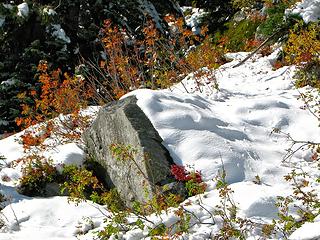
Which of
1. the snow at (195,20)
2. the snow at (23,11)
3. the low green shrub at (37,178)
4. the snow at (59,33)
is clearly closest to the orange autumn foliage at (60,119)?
the low green shrub at (37,178)

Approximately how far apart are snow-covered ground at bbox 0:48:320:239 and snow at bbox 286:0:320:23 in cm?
181

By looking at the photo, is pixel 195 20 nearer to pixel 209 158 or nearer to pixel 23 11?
pixel 23 11

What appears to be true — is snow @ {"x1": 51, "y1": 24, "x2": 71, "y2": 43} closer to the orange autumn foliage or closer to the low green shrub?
the orange autumn foliage

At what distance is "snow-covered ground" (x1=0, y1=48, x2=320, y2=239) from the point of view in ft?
14.1

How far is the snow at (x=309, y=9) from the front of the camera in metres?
7.91

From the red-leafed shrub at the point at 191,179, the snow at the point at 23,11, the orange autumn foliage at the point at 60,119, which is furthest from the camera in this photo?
the snow at the point at 23,11

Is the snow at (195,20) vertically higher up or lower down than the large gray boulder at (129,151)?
higher up

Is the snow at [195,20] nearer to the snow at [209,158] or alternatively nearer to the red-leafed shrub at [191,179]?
the snow at [209,158]

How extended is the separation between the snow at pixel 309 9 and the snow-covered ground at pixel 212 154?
181 centimetres

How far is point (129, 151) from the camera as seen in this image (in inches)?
203

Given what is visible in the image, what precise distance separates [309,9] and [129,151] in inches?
191

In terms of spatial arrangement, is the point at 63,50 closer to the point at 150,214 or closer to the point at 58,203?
the point at 58,203

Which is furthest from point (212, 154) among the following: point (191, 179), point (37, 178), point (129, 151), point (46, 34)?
point (46, 34)

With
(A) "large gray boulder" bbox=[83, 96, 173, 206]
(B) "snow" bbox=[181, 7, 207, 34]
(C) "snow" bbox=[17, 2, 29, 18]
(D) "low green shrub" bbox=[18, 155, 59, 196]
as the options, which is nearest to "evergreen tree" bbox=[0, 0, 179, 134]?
(C) "snow" bbox=[17, 2, 29, 18]
